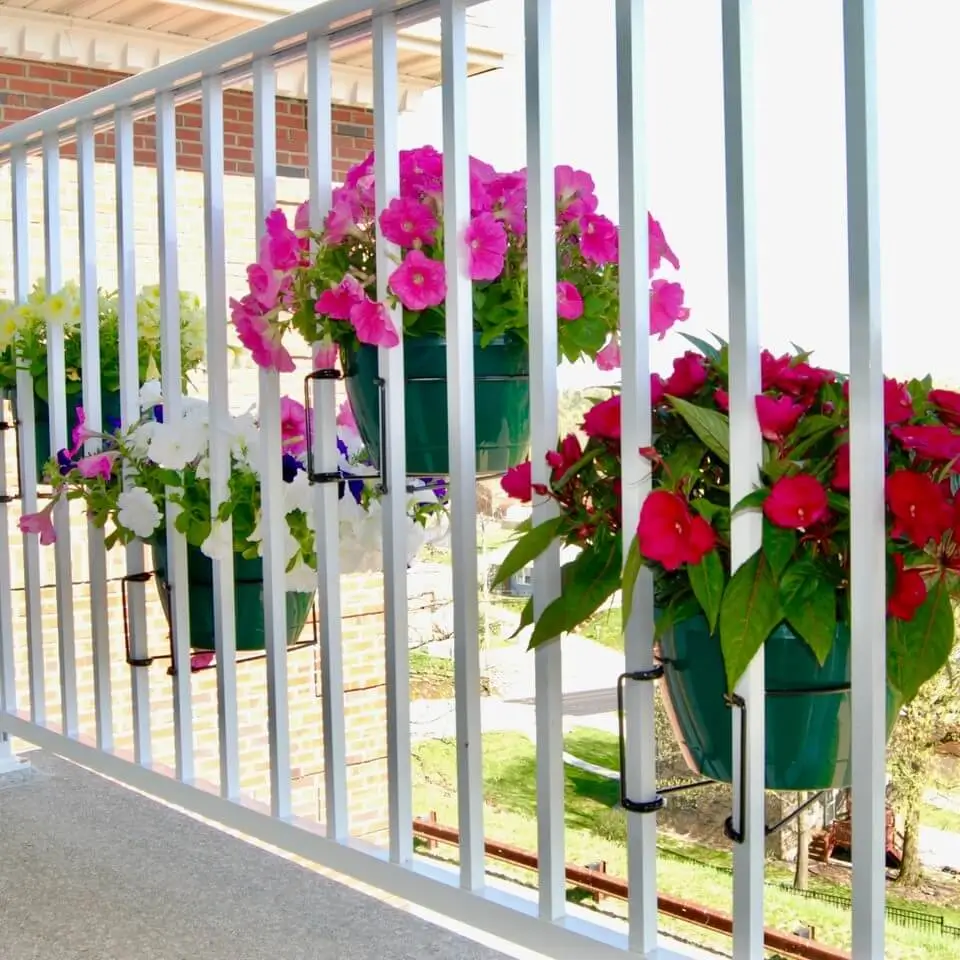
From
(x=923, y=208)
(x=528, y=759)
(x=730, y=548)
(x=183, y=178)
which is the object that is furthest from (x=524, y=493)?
(x=923, y=208)

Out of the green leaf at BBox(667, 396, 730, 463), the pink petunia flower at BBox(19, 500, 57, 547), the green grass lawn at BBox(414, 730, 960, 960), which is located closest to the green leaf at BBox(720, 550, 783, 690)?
the green leaf at BBox(667, 396, 730, 463)

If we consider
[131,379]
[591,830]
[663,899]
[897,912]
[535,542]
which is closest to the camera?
[535,542]

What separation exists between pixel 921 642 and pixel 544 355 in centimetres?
46

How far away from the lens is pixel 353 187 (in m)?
1.46

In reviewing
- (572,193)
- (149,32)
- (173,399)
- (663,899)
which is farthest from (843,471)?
(663,899)

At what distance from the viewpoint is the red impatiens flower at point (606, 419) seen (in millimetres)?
1147

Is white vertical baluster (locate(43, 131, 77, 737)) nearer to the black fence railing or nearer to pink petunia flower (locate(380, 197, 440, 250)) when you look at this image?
pink petunia flower (locate(380, 197, 440, 250))

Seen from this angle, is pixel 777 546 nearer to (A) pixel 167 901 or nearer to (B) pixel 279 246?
(B) pixel 279 246

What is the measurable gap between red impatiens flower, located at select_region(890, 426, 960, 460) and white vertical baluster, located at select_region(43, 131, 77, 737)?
145 cm

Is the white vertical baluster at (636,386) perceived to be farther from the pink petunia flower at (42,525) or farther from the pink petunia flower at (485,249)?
the pink petunia flower at (42,525)

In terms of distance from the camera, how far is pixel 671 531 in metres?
1.03

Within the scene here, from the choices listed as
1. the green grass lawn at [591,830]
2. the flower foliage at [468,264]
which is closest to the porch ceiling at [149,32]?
the flower foliage at [468,264]

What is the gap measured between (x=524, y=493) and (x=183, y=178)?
15.7ft

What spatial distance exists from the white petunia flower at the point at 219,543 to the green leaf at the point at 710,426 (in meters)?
0.80
